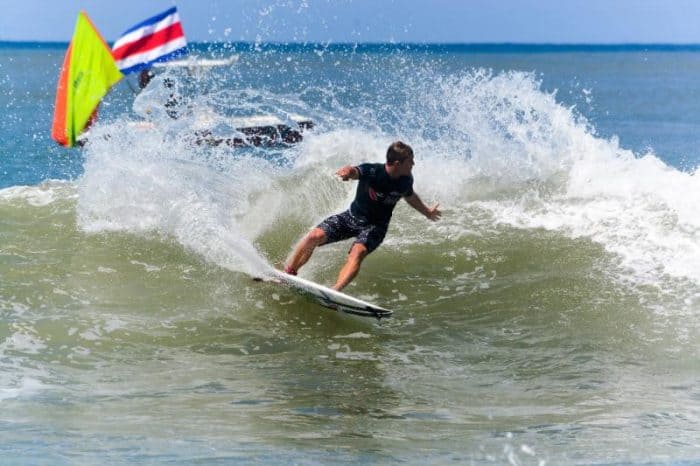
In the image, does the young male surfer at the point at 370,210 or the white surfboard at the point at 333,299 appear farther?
the young male surfer at the point at 370,210

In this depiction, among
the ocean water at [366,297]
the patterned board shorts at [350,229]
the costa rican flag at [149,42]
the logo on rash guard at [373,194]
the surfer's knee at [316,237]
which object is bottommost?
the ocean water at [366,297]

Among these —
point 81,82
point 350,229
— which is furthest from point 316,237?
point 81,82

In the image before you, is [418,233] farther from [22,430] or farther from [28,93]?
[28,93]

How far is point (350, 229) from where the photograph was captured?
9625 mm

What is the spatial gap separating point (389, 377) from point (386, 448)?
1.74 metres

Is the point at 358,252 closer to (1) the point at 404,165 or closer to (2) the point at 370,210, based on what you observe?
(2) the point at 370,210

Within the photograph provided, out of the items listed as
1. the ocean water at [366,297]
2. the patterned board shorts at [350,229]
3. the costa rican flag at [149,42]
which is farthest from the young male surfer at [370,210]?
the costa rican flag at [149,42]

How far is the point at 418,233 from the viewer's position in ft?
41.8

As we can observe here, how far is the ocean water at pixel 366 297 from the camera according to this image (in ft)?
21.1

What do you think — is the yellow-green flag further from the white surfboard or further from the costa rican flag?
the white surfboard

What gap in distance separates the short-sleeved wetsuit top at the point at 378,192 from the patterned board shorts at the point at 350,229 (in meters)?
0.05

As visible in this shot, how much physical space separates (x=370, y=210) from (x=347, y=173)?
2.11 ft

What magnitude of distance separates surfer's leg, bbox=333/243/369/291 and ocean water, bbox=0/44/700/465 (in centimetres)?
43

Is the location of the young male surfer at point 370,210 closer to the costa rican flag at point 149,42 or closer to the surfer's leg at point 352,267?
the surfer's leg at point 352,267
